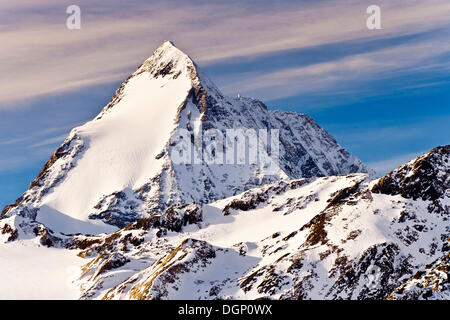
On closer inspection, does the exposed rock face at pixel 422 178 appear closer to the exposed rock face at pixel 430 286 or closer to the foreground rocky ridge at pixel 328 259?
the foreground rocky ridge at pixel 328 259

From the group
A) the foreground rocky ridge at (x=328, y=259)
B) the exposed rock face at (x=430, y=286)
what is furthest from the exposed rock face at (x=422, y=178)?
the exposed rock face at (x=430, y=286)

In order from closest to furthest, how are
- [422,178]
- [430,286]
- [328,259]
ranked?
1. [430,286]
2. [328,259]
3. [422,178]

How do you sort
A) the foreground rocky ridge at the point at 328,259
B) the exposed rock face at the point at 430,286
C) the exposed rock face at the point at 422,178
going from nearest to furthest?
the exposed rock face at the point at 430,286, the foreground rocky ridge at the point at 328,259, the exposed rock face at the point at 422,178

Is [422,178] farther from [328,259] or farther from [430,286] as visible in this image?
[430,286]

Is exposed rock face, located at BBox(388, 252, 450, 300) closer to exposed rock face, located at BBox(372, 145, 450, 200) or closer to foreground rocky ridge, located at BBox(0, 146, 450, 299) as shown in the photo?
foreground rocky ridge, located at BBox(0, 146, 450, 299)

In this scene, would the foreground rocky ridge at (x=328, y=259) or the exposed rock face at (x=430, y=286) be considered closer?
the exposed rock face at (x=430, y=286)

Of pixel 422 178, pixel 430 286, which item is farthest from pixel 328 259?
pixel 430 286

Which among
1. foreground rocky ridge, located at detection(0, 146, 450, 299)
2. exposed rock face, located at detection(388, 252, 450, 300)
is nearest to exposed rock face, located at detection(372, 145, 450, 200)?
foreground rocky ridge, located at detection(0, 146, 450, 299)

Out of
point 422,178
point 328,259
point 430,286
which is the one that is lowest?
point 328,259
